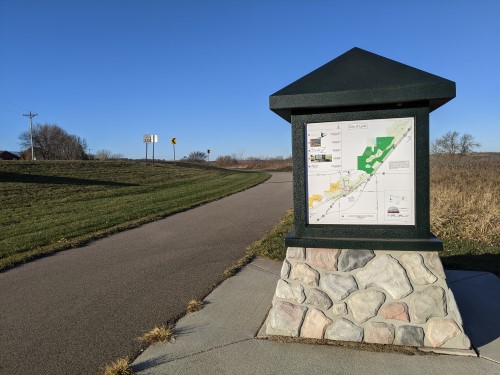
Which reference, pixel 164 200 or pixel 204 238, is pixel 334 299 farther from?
pixel 164 200

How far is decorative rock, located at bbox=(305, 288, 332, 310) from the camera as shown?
3631 millimetres

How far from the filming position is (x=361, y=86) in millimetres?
3477

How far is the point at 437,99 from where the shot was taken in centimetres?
339

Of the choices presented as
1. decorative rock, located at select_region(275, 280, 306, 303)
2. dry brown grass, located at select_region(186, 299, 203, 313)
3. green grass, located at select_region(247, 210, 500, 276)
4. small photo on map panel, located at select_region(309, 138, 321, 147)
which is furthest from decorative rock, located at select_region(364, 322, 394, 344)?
green grass, located at select_region(247, 210, 500, 276)

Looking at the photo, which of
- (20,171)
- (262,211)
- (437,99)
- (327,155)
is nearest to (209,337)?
(327,155)

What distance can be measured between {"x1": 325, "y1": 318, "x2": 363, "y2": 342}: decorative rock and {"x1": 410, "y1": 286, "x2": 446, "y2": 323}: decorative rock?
48cm

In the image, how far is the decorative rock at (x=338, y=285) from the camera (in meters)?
3.60

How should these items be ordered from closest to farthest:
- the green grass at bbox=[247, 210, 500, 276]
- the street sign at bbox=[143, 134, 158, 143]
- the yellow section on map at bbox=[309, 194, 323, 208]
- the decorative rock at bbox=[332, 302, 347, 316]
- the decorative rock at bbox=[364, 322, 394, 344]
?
the decorative rock at bbox=[364, 322, 394, 344] → the decorative rock at bbox=[332, 302, 347, 316] → the yellow section on map at bbox=[309, 194, 323, 208] → the green grass at bbox=[247, 210, 500, 276] → the street sign at bbox=[143, 134, 158, 143]

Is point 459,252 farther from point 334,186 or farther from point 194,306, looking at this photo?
point 194,306

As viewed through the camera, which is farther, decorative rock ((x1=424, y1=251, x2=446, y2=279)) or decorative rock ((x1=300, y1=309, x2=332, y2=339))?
decorative rock ((x1=300, y1=309, x2=332, y2=339))

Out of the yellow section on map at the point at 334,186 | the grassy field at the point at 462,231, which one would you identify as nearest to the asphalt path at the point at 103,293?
the grassy field at the point at 462,231

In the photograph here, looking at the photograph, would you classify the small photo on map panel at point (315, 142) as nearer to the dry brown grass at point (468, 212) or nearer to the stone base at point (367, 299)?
the stone base at point (367, 299)

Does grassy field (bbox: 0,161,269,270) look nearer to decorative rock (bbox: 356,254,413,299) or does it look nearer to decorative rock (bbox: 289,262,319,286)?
decorative rock (bbox: 289,262,319,286)

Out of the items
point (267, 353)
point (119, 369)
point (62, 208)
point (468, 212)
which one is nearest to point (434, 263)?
point (267, 353)
